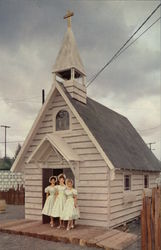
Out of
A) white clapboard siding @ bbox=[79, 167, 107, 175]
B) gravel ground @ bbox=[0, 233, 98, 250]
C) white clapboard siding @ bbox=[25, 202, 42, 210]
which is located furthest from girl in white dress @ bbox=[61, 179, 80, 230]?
white clapboard siding @ bbox=[25, 202, 42, 210]

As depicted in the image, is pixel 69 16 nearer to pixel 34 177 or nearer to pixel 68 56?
pixel 68 56

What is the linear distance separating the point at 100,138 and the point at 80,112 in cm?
143

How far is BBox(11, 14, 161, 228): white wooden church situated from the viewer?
1250cm

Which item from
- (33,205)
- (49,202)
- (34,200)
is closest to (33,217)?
(33,205)

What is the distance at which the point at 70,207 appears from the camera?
11672 millimetres

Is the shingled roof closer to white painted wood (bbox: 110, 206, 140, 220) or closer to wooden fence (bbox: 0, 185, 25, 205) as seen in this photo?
white painted wood (bbox: 110, 206, 140, 220)

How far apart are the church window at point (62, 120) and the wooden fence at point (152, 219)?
759 cm

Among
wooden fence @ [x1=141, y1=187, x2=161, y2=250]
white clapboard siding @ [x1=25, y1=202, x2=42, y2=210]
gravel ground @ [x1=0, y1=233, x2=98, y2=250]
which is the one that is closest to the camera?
wooden fence @ [x1=141, y1=187, x2=161, y2=250]

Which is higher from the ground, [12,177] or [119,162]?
[119,162]

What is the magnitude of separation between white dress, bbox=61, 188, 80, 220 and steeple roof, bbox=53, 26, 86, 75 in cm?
604

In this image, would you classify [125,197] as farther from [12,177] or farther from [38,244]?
[12,177]

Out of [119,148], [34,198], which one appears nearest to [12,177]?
[34,198]

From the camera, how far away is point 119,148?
14.8 metres

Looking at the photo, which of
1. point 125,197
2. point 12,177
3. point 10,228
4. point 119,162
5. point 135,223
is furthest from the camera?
point 12,177
